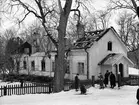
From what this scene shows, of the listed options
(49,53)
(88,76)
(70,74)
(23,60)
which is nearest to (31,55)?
(23,60)

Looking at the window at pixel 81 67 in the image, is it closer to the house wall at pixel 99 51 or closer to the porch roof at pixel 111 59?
the house wall at pixel 99 51

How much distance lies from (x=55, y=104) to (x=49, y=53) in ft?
72.7

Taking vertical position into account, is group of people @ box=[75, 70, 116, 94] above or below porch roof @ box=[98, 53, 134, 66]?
below

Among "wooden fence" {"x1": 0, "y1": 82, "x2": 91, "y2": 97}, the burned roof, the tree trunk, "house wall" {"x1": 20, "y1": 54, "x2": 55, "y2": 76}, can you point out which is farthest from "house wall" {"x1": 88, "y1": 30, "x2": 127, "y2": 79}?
the tree trunk

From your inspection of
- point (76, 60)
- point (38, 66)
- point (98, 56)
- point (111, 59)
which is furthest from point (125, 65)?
point (38, 66)

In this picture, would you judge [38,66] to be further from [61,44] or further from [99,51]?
[61,44]

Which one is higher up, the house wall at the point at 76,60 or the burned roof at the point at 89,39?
the burned roof at the point at 89,39

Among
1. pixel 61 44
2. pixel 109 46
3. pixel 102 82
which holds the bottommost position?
pixel 102 82

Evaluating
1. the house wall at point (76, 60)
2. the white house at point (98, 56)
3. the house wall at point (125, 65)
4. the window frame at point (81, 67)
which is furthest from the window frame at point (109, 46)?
the window frame at point (81, 67)

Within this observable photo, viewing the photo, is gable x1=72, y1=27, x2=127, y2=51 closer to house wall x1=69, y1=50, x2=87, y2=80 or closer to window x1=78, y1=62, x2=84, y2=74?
house wall x1=69, y1=50, x2=87, y2=80

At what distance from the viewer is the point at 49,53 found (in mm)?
34969

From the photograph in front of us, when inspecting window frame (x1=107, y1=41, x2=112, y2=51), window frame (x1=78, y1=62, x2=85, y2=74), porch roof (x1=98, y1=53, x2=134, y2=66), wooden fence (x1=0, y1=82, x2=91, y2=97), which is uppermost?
window frame (x1=107, y1=41, x2=112, y2=51)

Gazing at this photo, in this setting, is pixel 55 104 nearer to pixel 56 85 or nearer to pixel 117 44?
pixel 56 85

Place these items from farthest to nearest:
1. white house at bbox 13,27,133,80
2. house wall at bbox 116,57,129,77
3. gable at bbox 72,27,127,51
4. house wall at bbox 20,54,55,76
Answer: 1. house wall at bbox 20,54,55,76
2. house wall at bbox 116,57,129,77
3. gable at bbox 72,27,127,51
4. white house at bbox 13,27,133,80
